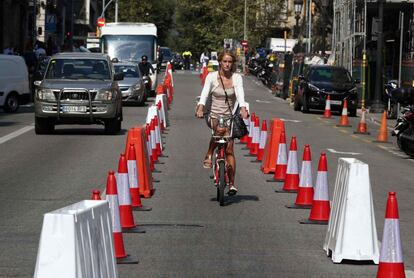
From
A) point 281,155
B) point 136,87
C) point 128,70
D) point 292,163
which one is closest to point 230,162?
point 292,163

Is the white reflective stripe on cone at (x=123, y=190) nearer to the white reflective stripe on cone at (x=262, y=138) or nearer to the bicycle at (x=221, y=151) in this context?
the bicycle at (x=221, y=151)

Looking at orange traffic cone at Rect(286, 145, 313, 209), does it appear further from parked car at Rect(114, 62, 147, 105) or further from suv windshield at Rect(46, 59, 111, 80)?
parked car at Rect(114, 62, 147, 105)

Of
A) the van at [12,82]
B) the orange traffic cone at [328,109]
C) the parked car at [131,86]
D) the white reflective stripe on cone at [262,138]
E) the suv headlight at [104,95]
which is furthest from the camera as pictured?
the parked car at [131,86]

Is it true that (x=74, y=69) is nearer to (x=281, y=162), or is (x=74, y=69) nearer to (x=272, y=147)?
(x=272, y=147)

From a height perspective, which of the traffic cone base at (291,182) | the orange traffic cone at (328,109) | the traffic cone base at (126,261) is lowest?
the orange traffic cone at (328,109)

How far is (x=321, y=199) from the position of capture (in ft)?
38.8

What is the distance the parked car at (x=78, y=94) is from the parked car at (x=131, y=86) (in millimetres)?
13266

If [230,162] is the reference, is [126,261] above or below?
below

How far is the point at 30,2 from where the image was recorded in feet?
235

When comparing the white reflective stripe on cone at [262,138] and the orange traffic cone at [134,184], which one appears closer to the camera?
the orange traffic cone at [134,184]

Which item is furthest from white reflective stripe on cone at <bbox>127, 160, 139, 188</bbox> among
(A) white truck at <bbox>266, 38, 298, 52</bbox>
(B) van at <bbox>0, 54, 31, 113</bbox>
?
(A) white truck at <bbox>266, 38, 298, 52</bbox>

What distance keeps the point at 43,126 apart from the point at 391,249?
59.0 feet

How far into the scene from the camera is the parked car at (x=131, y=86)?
1528 inches

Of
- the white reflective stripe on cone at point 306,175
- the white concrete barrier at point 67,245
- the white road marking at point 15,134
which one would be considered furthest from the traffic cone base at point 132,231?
the white road marking at point 15,134
